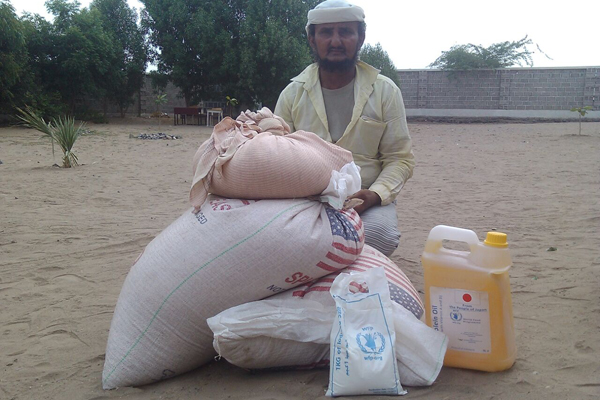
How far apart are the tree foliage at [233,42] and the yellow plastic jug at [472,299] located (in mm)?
21054

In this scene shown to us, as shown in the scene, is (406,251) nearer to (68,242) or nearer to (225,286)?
(225,286)

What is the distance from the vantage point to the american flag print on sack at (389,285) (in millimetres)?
1936

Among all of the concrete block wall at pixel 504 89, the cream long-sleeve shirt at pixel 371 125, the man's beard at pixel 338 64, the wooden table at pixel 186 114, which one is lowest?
the cream long-sleeve shirt at pixel 371 125

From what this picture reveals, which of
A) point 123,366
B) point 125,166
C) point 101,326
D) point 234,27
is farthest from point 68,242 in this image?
point 234,27

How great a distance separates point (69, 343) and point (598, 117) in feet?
79.7

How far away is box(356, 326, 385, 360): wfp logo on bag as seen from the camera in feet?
5.65

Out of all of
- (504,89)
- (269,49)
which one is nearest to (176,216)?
(269,49)

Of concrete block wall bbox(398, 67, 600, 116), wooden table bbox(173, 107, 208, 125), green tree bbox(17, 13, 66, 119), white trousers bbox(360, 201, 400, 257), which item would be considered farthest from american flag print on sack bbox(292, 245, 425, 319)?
concrete block wall bbox(398, 67, 600, 116)

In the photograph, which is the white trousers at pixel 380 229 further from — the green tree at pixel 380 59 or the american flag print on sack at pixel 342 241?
the green tree at pixel 380 59

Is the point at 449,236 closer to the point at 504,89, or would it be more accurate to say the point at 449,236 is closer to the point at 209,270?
the point at 209,270

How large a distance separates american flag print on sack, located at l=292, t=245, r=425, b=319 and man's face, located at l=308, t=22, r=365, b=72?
108cm

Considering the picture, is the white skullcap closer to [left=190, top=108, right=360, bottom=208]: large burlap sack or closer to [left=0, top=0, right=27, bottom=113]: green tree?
[left=190, top=108, right=360, bottom=208]: large burlap sack

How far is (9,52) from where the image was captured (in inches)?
698

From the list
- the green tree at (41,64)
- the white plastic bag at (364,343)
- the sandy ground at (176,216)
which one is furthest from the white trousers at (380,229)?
the green tree at (41,64)
